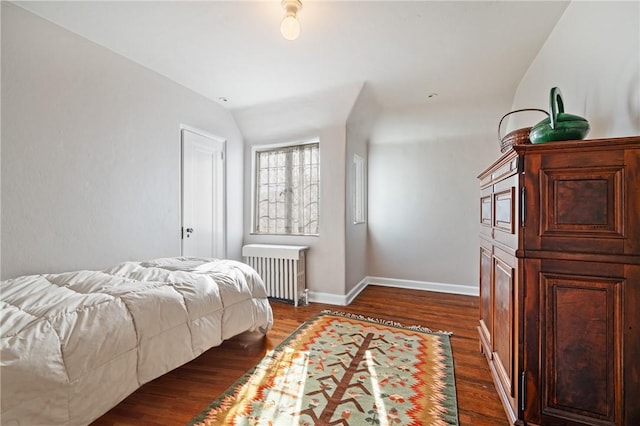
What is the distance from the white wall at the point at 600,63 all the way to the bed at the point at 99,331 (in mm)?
2620

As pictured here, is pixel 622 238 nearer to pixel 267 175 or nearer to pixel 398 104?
pixel 398 104

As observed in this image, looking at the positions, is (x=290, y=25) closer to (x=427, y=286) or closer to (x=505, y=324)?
(x=505, y=324)

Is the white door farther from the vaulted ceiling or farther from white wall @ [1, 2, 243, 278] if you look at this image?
the vaulted ceiling

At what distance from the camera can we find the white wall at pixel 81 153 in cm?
186

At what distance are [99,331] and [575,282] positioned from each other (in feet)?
7.30

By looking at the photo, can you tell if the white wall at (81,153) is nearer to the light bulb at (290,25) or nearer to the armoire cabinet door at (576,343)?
the light bulb at (290,25)

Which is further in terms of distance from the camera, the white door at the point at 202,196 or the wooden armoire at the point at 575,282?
the white door at the point at 202,196

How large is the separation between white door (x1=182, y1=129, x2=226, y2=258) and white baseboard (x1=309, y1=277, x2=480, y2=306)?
4.79 feet

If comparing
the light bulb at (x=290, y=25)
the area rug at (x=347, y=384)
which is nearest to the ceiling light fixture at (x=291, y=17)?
the light bulb at (x=290, y=25)

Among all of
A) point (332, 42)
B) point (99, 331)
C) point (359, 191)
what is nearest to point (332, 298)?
point (359, 191)

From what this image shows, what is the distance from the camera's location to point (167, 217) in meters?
2.91

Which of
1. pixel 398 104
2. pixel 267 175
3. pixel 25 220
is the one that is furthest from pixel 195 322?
pixel 398 104

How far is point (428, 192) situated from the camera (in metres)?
4.11

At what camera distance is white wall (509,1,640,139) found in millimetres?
1329
